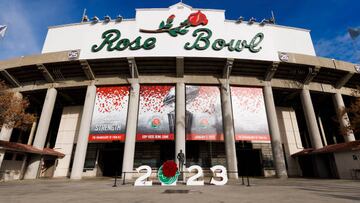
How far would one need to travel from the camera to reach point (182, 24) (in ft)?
81.8

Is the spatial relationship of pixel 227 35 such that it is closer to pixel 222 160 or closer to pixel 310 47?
pixel 310 47

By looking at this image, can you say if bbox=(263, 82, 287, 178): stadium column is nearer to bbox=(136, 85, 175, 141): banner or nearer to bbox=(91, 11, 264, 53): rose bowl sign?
bbox=(91, 11, 264, 53): rose bowl sign

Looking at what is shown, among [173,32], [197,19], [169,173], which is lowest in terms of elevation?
[169,173]

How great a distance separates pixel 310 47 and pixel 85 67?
29781 mm

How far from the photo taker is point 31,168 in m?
21.7

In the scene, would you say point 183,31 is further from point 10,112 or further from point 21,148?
point 21,148

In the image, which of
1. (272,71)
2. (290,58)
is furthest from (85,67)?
(290,58)

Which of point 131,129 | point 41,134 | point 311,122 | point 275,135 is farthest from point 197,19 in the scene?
point 41,134

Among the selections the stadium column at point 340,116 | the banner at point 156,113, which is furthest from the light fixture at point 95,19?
the stadium column at point 340,116

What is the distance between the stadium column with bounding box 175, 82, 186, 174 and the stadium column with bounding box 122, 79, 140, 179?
15.3 ft

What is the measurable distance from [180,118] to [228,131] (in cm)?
551

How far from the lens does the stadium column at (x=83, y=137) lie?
2114 cm

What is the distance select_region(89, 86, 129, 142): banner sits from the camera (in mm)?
22142

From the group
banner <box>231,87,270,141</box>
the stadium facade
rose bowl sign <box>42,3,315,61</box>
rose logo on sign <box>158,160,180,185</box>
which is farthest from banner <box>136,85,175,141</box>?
rose logo on sign <box>158,160,180,185</box>
